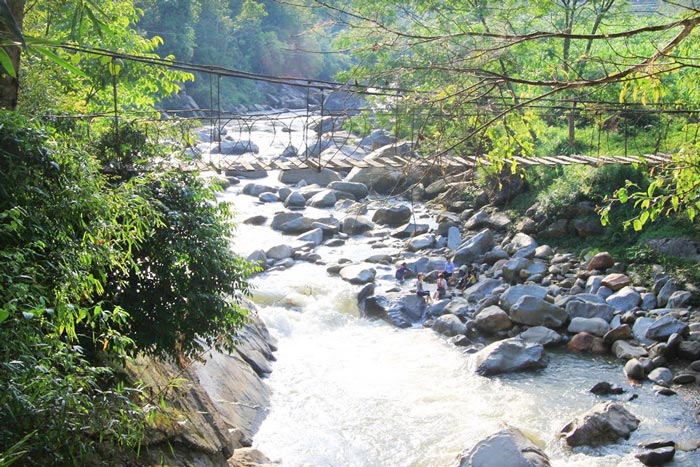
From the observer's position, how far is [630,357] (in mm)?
9227

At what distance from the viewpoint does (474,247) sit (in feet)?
43.2

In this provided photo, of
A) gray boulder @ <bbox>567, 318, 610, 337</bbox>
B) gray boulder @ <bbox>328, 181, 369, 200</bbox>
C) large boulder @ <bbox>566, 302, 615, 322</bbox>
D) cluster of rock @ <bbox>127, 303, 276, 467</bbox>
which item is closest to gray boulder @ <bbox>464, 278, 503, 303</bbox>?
large boulder @ <bbox>566, 302, 615, 322</bbox>

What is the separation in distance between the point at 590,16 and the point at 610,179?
212 inches

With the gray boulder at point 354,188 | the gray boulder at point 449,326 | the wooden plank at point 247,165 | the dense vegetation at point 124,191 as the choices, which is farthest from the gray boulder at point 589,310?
the gray boulder at point 354,188

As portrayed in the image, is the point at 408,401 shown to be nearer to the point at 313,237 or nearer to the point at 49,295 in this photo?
the point at 49,295

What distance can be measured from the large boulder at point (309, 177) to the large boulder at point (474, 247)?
21.8 ft

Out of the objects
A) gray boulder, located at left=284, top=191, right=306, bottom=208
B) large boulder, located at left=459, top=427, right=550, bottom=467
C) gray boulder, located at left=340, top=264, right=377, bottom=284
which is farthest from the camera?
gray boulder, located at left=284, top=191, right=306, bottom=208

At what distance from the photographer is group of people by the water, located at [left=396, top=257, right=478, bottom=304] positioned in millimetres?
11633

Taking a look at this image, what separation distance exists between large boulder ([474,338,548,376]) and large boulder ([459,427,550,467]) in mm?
2400

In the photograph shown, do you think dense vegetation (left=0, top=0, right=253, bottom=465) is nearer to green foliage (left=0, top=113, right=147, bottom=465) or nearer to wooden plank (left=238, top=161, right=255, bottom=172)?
green foliage (left=0, top=113, right=147, bottom=465)

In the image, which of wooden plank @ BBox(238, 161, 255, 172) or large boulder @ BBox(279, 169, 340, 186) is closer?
wooden plank @ BBox(238, 161, 255, 172)

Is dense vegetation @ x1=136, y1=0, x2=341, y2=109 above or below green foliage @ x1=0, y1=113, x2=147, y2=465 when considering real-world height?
above

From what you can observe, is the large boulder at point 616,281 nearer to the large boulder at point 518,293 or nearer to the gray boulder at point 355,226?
the large boulder at point 518,293

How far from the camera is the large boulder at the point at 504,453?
6316mm
